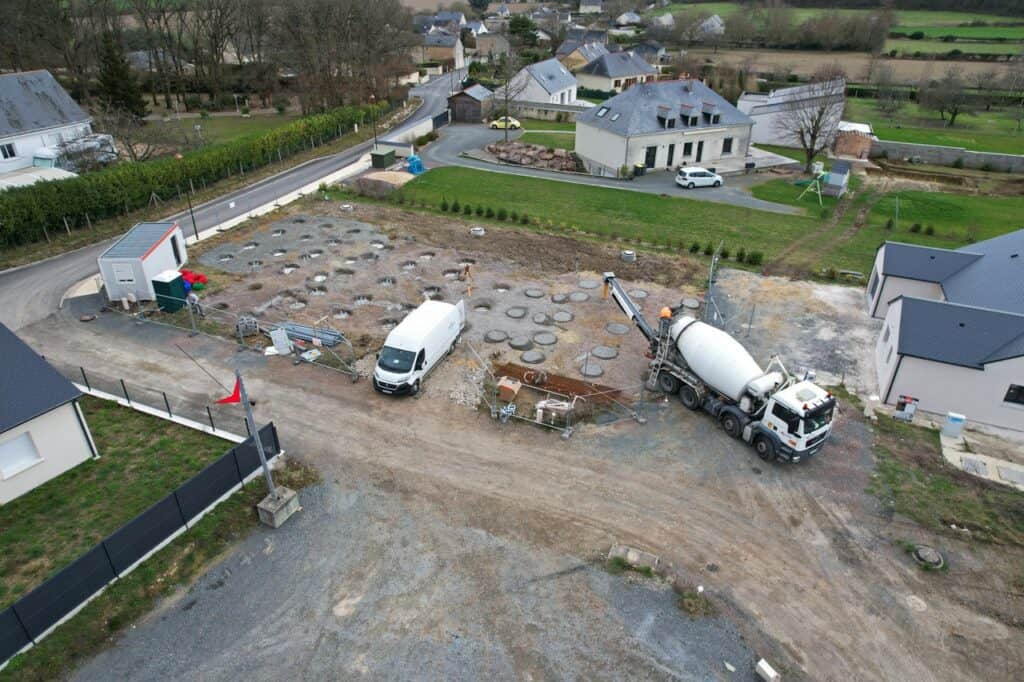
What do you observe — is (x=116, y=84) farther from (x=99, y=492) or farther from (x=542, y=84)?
(x=99, y=492)

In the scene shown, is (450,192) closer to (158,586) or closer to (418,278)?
(418,278)

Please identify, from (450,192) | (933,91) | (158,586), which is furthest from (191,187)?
(933,91)

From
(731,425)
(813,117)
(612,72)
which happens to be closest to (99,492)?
(731,425)

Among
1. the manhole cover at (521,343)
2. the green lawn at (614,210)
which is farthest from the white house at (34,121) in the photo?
the manhole cover at (521,343)

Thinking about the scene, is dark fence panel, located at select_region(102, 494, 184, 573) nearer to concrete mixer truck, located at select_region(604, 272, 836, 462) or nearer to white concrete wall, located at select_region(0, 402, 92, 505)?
white concrete wall, located at select_region(0, 402, 92, 505)

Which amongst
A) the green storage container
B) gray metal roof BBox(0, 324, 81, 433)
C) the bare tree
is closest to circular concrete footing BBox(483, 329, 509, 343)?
the green storage container

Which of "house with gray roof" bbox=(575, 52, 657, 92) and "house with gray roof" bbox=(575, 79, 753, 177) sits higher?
"house with gray roof" bbox=(575, 52, 657, 92)

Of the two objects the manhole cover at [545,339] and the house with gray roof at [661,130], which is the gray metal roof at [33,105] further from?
the manhole cover at [545,339]
